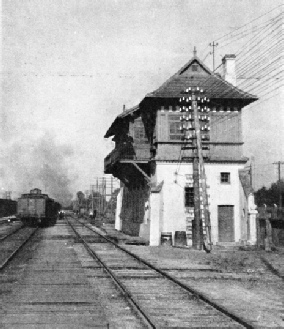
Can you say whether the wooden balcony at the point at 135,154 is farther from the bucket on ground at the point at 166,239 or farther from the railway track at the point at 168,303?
the railway track at the point at 168,303

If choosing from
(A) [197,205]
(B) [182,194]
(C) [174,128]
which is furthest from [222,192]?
(A) [197,205]

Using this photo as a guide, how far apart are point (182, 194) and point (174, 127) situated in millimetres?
4010

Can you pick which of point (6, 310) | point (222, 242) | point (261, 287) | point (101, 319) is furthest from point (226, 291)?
point (222, 242)

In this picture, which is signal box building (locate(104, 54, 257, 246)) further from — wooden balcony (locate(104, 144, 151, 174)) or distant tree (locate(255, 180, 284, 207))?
distant tree (locate(255, 180, 284, 207))

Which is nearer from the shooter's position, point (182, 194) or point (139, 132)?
point (182, 194)

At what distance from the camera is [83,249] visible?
70.8 feet

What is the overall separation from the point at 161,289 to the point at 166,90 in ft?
57.8

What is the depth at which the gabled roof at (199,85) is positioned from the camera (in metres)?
26.5

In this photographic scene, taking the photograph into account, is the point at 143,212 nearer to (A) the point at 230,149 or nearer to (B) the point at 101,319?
(A) the point at 230,149

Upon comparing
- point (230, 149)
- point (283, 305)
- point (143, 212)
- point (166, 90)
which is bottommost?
point (283, 305)

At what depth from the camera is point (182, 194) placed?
26.0 meters

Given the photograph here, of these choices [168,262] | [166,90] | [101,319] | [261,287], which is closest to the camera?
[101,319]

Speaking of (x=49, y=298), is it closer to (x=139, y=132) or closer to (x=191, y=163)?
(x=191, y=163)

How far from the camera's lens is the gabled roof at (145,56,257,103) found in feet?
87.0
